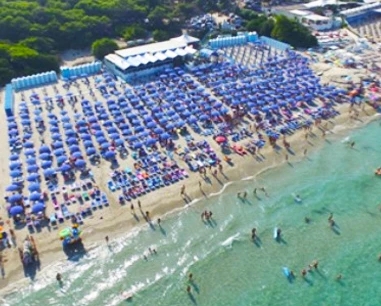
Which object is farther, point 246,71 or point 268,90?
point 246,71

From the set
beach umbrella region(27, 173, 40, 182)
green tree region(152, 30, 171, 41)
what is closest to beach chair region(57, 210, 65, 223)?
beach umbrella region(27, 173, 40, 182)

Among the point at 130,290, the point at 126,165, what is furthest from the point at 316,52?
the point at 130,290

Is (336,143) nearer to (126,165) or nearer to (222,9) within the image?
(126,165)

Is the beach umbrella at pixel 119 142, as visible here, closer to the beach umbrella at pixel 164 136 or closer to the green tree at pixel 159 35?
the beach umbrella at pixel 164 136

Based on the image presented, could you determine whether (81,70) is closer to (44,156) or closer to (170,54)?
(170,54)

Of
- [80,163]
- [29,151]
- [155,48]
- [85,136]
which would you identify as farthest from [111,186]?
[155,48]

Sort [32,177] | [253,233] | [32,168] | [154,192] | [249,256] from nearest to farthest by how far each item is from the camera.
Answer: [249,256] → [253,233] → [154,192] → [32,177] → [32,168]

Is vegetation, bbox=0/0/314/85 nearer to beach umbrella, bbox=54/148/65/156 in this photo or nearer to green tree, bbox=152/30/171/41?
green tree, bbox=152/30/171/41

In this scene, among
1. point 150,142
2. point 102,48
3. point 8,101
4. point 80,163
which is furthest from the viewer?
point 102,48
